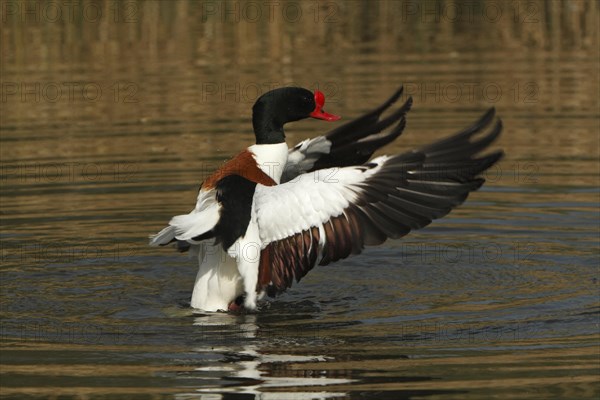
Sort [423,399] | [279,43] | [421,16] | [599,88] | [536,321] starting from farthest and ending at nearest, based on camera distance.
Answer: [421,16]
[279,43]
[599,88]
[536,321]
[423,399]

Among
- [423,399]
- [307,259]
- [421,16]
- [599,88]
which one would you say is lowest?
[423,399]

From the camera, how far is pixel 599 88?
17.9 meters

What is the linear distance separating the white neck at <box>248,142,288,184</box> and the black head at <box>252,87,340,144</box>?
67mm

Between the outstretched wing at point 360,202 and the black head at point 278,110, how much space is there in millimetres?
1019

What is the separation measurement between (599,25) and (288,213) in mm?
13442

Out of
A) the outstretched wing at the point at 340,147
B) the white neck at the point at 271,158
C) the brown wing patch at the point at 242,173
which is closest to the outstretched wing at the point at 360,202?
the brown wing patch at the point at 242,173

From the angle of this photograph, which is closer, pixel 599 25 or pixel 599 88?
pixel 599 88

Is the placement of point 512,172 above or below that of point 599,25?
below

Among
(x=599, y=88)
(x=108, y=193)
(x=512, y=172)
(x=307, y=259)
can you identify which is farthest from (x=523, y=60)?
(x=307, y=259)

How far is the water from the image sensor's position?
27.3ft

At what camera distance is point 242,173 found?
32.6ft

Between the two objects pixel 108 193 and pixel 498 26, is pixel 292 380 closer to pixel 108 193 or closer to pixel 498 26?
pixel 108 193

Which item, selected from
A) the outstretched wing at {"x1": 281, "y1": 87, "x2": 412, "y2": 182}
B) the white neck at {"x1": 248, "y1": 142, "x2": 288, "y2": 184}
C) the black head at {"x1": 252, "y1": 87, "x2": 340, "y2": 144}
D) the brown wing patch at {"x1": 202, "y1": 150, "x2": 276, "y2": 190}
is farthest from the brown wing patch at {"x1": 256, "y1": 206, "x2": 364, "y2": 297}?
the outstretched wing at {"x1": 281, "y1": 87, "x2": 412, "y2": 182}

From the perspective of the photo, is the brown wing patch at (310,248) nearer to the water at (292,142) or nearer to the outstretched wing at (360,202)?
the outstretched wing at (360,202)
